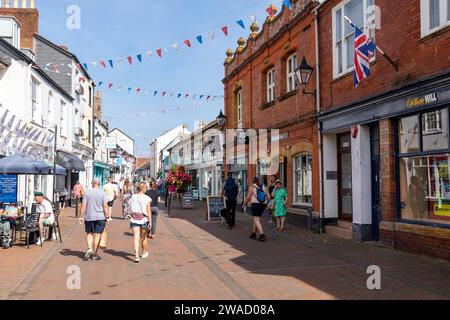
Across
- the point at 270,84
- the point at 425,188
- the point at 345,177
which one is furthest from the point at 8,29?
the point at 425,188

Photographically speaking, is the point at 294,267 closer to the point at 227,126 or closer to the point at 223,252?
the point at 223,252

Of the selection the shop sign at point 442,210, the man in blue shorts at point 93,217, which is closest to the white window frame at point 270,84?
the shop sign at point 442,210

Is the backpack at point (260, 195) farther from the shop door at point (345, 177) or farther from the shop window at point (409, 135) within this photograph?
the shop window at point (409, 135)

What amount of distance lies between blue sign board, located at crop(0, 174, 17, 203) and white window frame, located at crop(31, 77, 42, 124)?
217 inches

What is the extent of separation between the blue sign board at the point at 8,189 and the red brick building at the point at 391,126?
9590 millimetres

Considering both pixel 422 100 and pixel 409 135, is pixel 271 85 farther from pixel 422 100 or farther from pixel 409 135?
pixel 422 100

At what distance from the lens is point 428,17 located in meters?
9.27

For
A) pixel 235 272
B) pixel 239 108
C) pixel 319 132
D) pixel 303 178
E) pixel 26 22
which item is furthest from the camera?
pixel 26 22

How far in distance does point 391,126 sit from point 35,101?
15678mm

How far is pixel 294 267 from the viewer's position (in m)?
8.67

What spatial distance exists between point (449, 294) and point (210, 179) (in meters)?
29.2

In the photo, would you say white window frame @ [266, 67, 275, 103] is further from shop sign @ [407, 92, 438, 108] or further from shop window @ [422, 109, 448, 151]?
shop window @ [422, 109, 448, 151]

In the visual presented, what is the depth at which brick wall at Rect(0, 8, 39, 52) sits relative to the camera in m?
23.5
